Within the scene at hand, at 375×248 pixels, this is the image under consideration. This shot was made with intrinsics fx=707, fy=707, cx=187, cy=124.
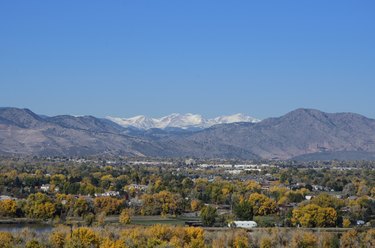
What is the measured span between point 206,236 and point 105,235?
5.94 meters

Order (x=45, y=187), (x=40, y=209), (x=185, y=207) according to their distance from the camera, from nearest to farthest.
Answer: (x=40, y=209) → (x=185, y=207) → (x=45, y=187)

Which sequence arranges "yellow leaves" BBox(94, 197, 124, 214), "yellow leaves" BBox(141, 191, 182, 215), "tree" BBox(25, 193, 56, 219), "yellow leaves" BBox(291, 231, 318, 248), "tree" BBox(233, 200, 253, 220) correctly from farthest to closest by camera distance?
"yellow leaves" BBox(141, 191, 182, 215), "yellow leaves" BBox(94, 197, 124, 214), "tree" BBox(233, 200, 253, 220), "tree" BBox(25, 193, 56, 219), "yellow leaves" BBox(291, 231, 318, 248)

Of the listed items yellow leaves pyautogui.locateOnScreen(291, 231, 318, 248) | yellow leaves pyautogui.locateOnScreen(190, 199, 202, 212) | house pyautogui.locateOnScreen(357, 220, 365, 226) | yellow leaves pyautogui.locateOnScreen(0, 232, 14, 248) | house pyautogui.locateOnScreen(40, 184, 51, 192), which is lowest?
yellow leaves pyautogui.locateOnScreen(0, 232, 14, 248)

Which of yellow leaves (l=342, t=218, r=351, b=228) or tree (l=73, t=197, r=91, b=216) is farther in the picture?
tree (l=73, t=197, r=91, b=216)

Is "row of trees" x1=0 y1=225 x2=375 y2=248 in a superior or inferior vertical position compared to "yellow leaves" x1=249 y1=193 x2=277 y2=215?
inferior

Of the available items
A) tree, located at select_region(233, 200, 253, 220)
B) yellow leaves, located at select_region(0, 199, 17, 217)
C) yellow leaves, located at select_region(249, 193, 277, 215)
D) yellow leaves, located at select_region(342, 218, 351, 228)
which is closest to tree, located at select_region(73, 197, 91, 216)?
yellow leaves, located at select_region(0, 199, 17, 217)

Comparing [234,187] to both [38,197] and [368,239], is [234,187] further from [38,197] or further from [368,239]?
[368,239]

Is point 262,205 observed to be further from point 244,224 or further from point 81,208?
point 81,208

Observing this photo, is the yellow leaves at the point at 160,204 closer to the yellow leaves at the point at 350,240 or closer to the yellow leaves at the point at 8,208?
the yellow leaves at the point at 8,208

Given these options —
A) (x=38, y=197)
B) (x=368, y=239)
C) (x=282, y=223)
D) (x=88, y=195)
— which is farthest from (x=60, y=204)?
(x=368, y=239)

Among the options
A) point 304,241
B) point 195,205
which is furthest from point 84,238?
point 195,205

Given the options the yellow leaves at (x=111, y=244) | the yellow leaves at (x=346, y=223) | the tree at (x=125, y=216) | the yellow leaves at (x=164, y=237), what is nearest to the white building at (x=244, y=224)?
the yellow leaves at (x=346, y=223)

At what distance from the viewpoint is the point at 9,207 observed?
55.0 meters

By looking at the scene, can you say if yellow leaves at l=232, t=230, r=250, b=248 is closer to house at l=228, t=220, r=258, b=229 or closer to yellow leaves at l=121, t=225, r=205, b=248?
yellow leaves at l=121, t=225, r=205, b=248
